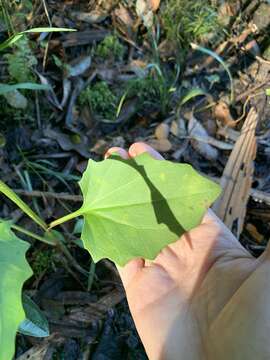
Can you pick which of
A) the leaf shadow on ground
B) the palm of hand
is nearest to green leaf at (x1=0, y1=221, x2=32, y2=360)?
the leaf shadow on ground

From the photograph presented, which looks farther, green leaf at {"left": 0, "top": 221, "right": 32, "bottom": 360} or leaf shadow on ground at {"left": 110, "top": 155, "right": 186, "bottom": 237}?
leaf shadow on ground at {"left": 110, "top": 155, "right": 186, "bottom": 237}

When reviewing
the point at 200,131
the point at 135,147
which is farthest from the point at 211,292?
the point at 200,131

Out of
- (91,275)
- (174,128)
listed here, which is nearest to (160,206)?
(91,275)

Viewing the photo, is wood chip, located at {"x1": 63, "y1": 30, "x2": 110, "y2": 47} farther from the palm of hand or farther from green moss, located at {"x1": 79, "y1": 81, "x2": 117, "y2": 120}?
the palm of hand

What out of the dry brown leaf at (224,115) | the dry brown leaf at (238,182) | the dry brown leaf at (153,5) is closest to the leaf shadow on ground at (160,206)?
the dry brown leaf at (238,182)

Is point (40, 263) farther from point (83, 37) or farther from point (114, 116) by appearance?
point (83, 37)

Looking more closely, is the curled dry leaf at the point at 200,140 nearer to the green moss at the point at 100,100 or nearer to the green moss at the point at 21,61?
the green moss at the point at 100,100
